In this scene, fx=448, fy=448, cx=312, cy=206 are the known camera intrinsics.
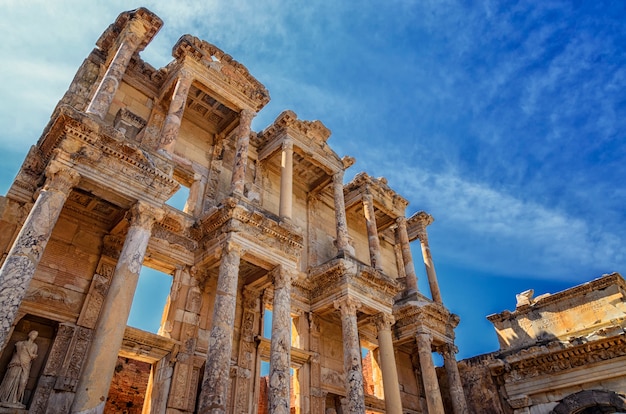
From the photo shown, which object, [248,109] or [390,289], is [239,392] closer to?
[390,289]

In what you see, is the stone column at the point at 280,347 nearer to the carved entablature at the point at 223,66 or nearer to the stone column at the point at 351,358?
the stone column at the point at 351,358

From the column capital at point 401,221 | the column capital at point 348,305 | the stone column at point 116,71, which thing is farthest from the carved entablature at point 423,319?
the stone column at point 116,71

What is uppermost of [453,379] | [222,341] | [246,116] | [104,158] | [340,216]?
[246,116]

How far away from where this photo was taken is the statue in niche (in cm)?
841

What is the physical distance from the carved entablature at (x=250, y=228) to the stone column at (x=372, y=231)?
484 cm

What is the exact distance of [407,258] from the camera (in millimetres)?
18891

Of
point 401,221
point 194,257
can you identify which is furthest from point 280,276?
point 401,221

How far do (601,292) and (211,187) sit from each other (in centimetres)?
1530

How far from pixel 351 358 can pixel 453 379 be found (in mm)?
5686

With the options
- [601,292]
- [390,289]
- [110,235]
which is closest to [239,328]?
[110,235]

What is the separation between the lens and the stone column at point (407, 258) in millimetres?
18078

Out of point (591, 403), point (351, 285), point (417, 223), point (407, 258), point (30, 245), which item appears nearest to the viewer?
point (30, 245)

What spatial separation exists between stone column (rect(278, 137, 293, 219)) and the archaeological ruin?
0.31ft

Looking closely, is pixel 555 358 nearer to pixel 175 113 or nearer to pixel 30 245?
pixel 175 113
